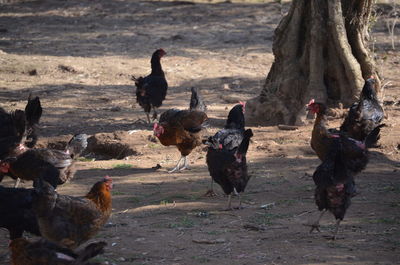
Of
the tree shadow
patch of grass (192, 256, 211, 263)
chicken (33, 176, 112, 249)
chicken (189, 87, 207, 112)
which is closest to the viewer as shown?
patch of grass (192, 256, 211, 263)

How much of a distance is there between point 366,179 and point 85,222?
14.9 feet

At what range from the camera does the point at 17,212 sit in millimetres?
7203

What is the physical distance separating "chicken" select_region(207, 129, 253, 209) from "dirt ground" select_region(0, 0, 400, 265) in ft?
1.19

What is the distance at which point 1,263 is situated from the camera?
23.5ft

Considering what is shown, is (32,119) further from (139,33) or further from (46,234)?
(139,33)

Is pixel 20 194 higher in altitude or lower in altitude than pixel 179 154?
higher

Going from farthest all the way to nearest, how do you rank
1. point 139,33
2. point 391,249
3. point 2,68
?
point 139,33 → point 2,68 → point 391,249

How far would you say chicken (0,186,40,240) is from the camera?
7.19 metres

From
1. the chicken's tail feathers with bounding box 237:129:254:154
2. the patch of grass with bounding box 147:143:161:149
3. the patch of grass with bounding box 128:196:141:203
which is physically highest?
the chicken's tail feathers with bounding box 237:129:254:154

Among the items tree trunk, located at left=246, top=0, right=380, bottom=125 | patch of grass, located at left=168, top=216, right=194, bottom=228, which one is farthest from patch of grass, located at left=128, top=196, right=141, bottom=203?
tree trunk, located at left=246, top=0, right=380, bottom=125

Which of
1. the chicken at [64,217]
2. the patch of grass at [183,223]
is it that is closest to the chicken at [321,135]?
the patch of grass at [183,223]

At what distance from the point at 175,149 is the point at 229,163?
3.53 meters

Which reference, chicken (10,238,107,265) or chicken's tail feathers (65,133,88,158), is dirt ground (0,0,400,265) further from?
chicken (10,238,107,265)

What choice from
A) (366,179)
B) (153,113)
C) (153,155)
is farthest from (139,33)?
(366,179)
